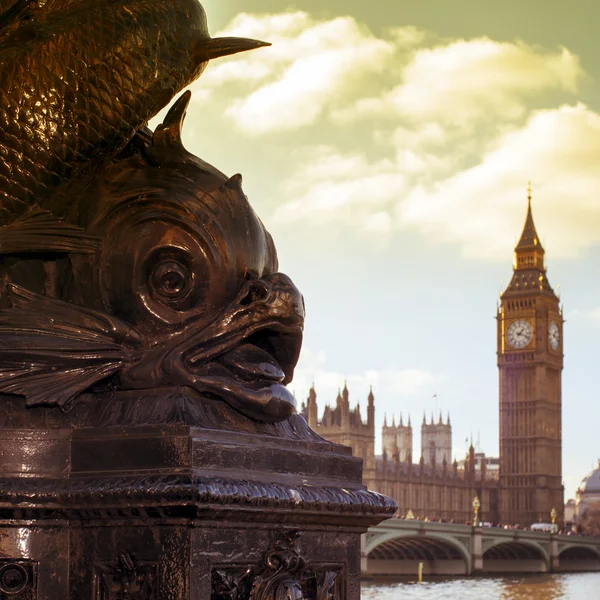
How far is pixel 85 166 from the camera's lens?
1638 millimetres

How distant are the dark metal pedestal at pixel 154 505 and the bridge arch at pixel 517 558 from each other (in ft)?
98.5

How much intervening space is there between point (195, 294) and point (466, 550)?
87.2 ft

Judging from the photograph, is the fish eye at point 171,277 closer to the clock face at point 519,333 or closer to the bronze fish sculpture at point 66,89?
the bronze fish sculpture at point 66,89

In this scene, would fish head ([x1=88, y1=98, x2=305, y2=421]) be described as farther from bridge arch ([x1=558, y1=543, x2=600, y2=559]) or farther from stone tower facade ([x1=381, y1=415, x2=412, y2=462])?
stone tower facade ([x1=381, y1=415, x2=412, y2=462])

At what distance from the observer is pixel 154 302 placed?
1558 mm

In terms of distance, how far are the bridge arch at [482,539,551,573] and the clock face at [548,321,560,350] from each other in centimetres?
1304

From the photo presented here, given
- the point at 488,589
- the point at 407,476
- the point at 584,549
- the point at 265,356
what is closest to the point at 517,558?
the point at 584,549

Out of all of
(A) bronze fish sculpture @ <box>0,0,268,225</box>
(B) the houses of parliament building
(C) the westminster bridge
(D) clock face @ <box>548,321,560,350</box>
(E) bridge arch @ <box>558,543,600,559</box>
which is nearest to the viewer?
(A) bronze fish sculpture @ <box>0,0,268,225</box>

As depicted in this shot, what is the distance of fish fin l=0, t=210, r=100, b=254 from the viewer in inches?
61.7

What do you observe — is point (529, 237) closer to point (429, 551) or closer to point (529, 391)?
point (529, 391)

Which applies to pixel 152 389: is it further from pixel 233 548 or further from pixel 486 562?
pixel 486 562

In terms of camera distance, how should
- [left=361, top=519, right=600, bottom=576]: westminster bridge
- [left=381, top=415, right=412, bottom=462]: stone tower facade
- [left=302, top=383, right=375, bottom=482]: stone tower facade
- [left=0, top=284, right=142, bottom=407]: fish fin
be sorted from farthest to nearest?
[left=381, top=415, right=412, bottom=462]: stone tower facade
[left=302, top=383, right=375, bottom=482]: stone tower facade
[left=361, top=519, right=600, bottom=576]: westminster bridge
[left=0, top=284, right=142, bottom=407]: fish fin

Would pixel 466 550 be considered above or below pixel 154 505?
below

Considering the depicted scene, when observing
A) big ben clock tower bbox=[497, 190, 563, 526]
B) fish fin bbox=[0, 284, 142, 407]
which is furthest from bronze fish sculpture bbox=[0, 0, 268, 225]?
big ben clock tower bbox=[497, 190, 563, 526]
